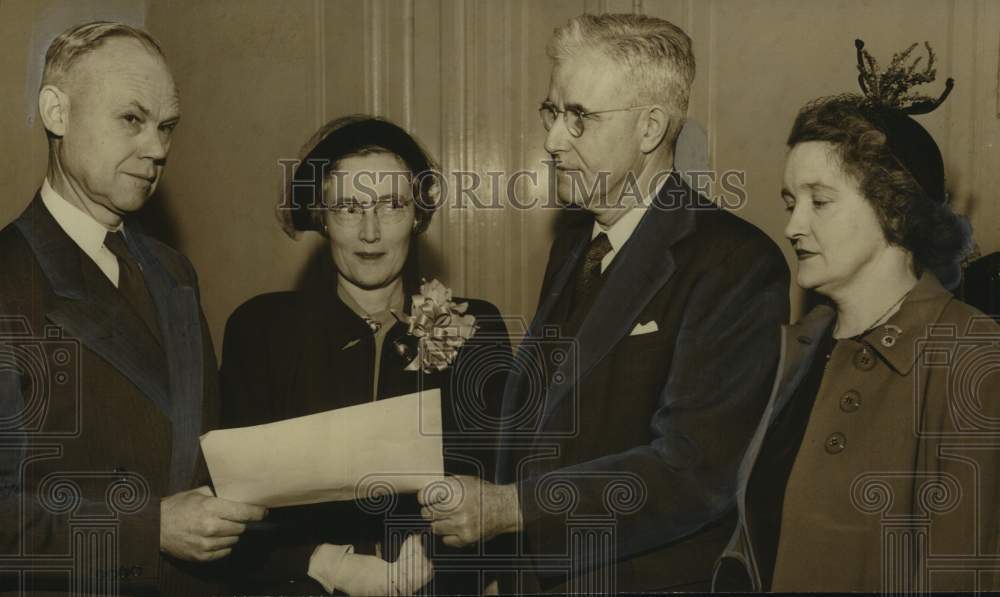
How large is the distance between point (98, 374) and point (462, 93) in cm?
165

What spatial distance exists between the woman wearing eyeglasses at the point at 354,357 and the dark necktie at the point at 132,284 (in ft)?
0.95

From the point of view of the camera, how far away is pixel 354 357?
15.0 feet

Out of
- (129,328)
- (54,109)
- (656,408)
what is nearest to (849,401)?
(656,408)

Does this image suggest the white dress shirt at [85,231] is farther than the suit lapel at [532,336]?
No

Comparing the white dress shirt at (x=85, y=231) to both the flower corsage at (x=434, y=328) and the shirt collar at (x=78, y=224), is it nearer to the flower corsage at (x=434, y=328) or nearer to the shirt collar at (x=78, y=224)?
the shirt collar at (x=78, y=224)

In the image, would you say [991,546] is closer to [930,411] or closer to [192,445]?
[930,411]

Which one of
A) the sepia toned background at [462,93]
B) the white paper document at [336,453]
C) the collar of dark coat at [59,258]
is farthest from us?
the sepia toned background at [462,93]

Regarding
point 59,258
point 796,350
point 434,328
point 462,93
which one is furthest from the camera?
point 462,93

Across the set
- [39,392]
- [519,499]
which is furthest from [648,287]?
[39,392]

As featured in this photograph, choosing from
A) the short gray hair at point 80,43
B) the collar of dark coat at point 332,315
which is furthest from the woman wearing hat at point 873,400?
the short gray hair at point 80,43

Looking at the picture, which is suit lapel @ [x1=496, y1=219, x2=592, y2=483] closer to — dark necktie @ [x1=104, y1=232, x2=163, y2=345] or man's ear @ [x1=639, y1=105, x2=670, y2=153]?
man's ear @ [x1=639, y1=105, x2=670, y2=153]

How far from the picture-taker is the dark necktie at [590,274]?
456 cm

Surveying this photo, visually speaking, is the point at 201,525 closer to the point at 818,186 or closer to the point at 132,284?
the point at 132,284

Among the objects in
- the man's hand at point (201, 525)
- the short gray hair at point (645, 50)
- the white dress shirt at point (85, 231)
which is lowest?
the man's hand at point (201, 525)
